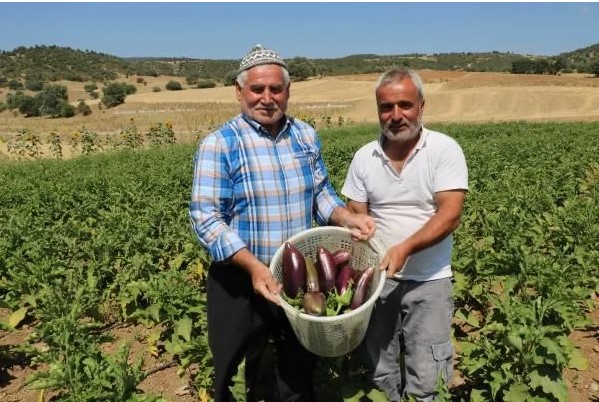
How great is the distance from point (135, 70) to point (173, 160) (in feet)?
320

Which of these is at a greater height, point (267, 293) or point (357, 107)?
point (267, 293)

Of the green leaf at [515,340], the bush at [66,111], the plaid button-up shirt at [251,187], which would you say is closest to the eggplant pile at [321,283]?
the plaid button-up shirt at [251,187]

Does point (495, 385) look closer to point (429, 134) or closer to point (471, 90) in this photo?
point (429, 134)

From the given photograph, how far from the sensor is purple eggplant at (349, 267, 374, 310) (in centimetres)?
220

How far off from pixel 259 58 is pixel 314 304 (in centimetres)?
111

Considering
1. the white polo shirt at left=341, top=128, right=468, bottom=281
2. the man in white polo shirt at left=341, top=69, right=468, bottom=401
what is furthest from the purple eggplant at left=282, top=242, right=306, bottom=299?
the white polo shirt at left=341, top=128, right=468, bottom=281

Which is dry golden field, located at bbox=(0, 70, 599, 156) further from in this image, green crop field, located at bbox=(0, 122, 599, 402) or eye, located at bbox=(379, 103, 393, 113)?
eye, located at bbox=(379, 103, 393, 113)

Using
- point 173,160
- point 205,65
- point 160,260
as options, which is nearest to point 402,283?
point 160,260

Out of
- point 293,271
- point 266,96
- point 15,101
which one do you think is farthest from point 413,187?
point 15,101

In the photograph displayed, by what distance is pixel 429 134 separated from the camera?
8.20 feet

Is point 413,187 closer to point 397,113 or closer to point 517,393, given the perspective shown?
point 397,113

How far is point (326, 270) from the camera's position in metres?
2.36

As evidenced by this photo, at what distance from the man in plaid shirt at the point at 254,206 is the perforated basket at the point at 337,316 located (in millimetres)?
92

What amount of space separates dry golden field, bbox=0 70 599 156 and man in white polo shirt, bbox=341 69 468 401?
2260cm
